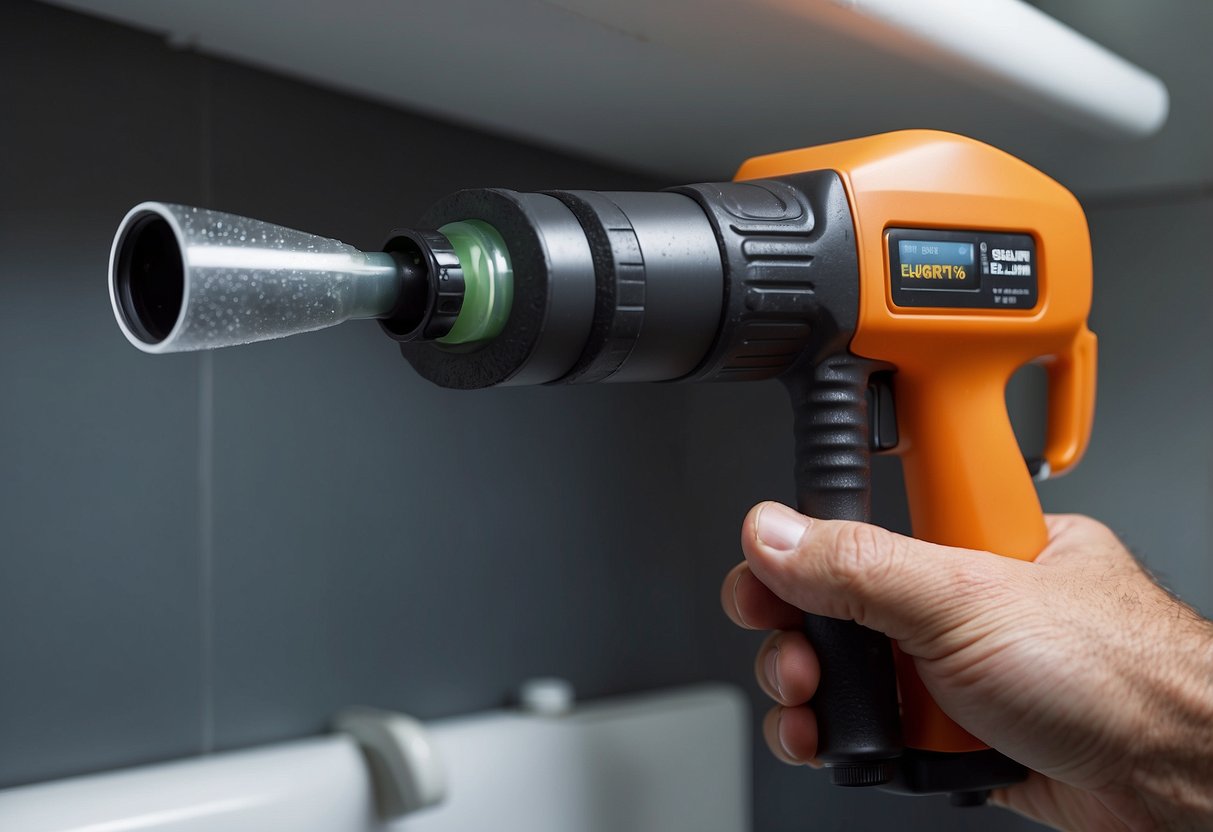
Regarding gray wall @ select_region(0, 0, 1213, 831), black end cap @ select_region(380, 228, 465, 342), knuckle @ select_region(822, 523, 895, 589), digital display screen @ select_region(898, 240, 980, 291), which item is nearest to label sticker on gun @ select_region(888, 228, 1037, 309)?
digital display screen @ select_region(898, 240, 980, 291)

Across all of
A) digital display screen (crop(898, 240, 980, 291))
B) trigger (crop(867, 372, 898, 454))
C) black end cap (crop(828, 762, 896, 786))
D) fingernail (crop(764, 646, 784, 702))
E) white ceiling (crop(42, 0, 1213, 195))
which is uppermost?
white ceiling (crop(42, 0, 1213, 195))

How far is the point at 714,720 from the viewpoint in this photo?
961mm

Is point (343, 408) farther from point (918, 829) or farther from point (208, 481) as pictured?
point (918, 829)

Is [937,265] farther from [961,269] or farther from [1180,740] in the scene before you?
[1180,740]

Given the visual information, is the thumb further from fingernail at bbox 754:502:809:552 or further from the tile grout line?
the tile grout line

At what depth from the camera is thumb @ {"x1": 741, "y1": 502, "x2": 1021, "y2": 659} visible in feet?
1.70

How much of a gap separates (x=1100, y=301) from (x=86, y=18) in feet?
2.57

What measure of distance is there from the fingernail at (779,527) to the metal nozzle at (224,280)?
0.21 meters

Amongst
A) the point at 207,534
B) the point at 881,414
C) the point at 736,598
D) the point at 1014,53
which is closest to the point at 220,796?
the point at 207,534

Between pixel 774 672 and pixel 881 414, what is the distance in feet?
0.47

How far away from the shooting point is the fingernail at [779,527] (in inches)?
21.1

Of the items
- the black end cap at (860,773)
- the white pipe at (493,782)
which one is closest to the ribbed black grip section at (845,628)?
the black end cap at (860,773)

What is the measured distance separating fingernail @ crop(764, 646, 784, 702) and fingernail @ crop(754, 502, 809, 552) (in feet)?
0.31

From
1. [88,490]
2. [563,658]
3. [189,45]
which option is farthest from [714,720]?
[189,45]
